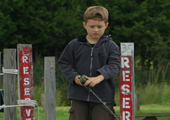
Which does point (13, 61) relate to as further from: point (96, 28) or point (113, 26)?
point (113, 26)

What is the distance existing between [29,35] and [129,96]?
46.1 feet

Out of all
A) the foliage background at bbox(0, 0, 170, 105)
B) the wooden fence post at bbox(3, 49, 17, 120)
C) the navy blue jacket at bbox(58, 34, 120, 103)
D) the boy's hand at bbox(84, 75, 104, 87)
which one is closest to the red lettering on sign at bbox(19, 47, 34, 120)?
the wooden fence post at bbox(3, 49, 17, 120)

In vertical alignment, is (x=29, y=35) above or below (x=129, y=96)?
above

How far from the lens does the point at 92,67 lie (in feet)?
13.0

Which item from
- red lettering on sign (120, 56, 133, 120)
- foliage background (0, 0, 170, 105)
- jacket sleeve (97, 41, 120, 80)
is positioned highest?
foliage background (0, 0, 170, 105)

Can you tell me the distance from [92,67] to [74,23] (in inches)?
514

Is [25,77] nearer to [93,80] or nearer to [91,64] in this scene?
[91,64]

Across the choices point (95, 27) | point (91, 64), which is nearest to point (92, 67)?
point (91, 64)

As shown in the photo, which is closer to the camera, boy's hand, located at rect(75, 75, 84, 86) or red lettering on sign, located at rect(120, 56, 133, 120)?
boy's hand, located at rect(75, 75, 84, 86)

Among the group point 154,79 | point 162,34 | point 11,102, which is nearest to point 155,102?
point 154,79

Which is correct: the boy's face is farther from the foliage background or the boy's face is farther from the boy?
the foliage background

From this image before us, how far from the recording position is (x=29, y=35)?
17.7 metres

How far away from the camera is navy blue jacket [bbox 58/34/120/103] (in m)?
3.93

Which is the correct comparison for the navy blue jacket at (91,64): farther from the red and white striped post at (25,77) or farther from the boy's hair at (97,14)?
the red and white striped post at (25,77)
